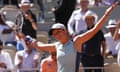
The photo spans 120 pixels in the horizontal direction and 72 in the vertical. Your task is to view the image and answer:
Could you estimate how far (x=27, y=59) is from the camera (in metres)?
9.02

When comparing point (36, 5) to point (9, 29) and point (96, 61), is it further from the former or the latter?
point (96, 61)

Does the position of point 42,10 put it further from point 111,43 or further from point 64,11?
point 111,43

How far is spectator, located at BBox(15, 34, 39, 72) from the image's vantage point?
29.2 ft

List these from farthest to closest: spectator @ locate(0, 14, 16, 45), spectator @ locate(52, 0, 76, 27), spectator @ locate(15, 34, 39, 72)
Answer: spectator @ locate(52, 0, 76, 27)
spectator @ locate(0, 14, 16, 45)
spectator @ locate(15, 34, 39, 72)

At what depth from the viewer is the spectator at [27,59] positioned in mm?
8914

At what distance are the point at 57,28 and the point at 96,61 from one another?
7.11ft

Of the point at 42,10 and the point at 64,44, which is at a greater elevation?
the point at 42,10

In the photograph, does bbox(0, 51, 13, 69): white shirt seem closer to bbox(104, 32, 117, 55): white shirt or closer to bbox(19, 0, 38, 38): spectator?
bbox(19, 0, 38, 38): spectator

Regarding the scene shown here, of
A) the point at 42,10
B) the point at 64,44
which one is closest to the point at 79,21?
the point at 64,44

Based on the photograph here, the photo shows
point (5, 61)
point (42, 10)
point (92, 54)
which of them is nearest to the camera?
point (92, 54)

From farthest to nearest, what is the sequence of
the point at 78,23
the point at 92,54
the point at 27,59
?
the point at 78,23, the point at 27,59, the point at 92,54

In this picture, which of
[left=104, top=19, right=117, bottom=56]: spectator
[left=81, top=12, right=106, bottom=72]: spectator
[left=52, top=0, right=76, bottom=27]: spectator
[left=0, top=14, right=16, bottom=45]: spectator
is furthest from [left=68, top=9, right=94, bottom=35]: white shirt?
[left=0, top=14, right=16, bottom=45]: spectator

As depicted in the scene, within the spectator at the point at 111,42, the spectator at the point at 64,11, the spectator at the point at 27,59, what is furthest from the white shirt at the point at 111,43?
the spectator at the point at 27,59

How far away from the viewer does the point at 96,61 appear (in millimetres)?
8531
